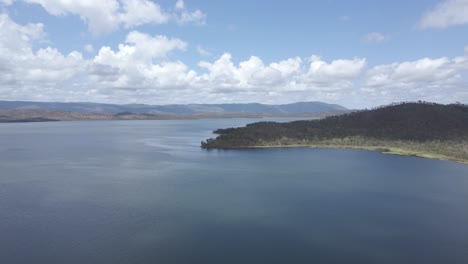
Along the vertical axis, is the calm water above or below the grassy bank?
below

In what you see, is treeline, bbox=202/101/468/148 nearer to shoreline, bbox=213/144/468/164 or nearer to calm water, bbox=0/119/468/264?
shoreline, bbox=213/144/468/164

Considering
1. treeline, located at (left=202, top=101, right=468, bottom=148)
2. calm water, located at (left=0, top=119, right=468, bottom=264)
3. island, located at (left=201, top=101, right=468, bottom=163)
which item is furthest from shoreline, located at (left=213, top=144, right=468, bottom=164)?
calm water, located at (left=0, top=119, right=468, bottom=264)

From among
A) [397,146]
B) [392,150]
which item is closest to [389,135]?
[397,146]

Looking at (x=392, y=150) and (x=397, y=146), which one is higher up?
(x=397, y=146)

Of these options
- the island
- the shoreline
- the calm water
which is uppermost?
the island

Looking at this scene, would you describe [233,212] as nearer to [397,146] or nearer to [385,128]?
[397,146]

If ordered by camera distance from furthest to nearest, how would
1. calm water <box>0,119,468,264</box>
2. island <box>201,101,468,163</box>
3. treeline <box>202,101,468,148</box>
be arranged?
1. treeline <box>202,101,468,148</box>
2. island <box>201,101,468,163</box>
3. calm water <box>0,119,468,264</box>

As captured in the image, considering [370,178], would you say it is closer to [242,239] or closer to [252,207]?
[252,207]
